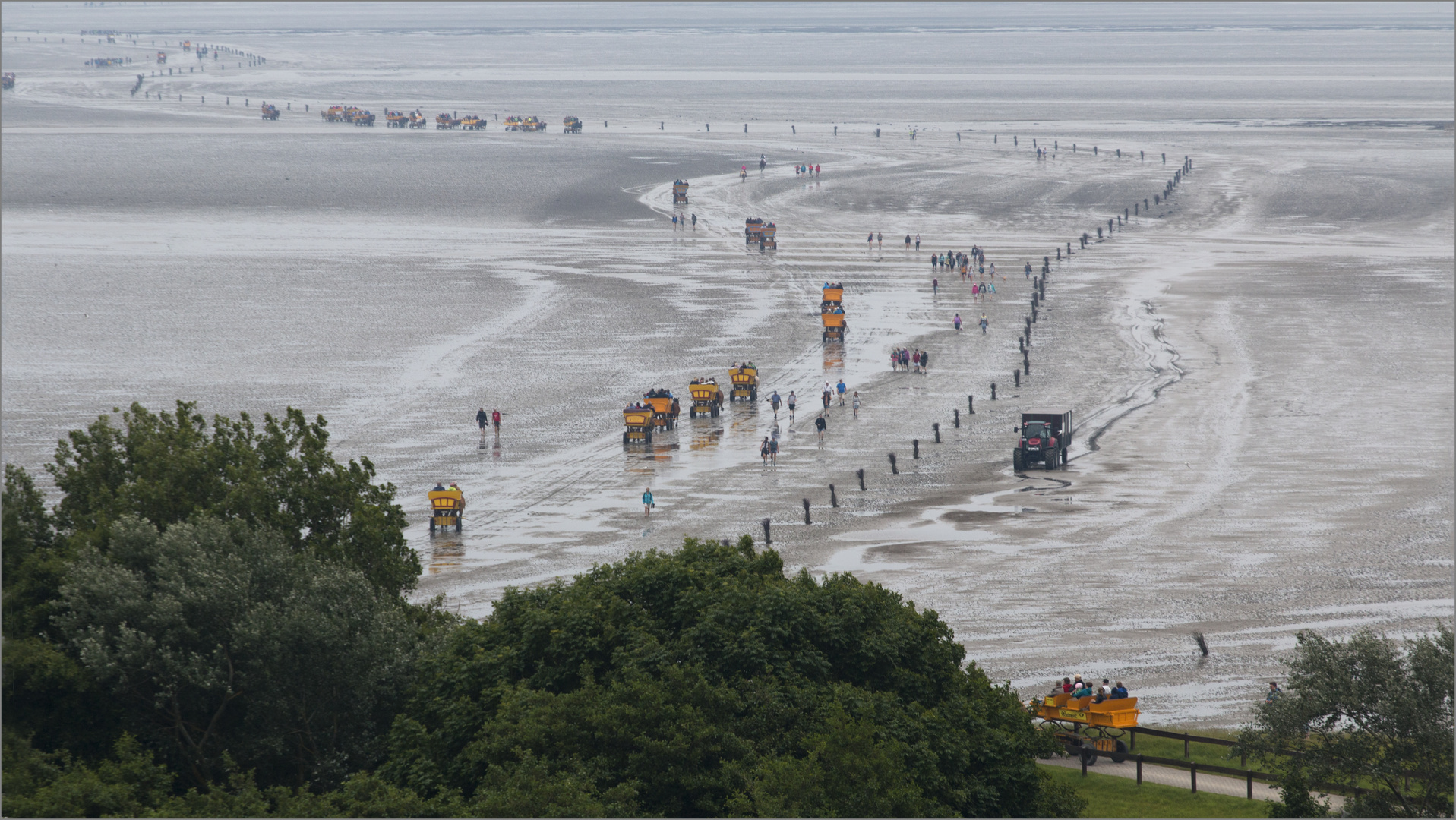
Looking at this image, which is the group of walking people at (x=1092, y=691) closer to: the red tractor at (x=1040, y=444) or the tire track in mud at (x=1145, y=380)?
the red tractor at (x=1040, y=444)

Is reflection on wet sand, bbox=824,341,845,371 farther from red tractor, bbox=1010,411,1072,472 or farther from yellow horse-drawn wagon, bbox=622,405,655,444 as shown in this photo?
red tractor, bbox=1010,411,1072,472

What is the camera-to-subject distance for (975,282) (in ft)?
264

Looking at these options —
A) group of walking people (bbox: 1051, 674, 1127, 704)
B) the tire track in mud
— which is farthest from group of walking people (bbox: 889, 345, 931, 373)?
group of walking people (bbox: 1051, 674, 1127, 704)

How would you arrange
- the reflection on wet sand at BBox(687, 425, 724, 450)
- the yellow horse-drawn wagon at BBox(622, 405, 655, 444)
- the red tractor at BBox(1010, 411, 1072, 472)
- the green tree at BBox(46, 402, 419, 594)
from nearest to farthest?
the green tree at BBox(46, 402, 419, 594)
the red tractor at BBox(1010, 411, 1072, 472)
the yellow horse-drawn wagon at BBox(622, 405, 655, 444)
the reflection on wet sand at BBox(687, 425, 724, 450)

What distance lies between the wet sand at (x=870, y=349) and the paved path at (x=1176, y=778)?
12.8 feet

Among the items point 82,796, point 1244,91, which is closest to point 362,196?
point 82,796

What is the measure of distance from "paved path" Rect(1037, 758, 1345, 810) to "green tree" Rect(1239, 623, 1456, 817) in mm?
1859

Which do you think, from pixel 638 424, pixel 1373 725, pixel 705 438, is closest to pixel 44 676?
pixel 1373 725

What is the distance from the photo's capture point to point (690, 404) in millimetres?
55000

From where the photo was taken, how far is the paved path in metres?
22.1

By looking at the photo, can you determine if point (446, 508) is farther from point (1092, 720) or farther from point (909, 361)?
point (909, 361)

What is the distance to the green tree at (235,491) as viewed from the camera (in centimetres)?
2380

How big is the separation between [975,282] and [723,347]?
21.8m

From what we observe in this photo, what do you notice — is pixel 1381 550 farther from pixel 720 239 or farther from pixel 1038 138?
pixel 1038 138
